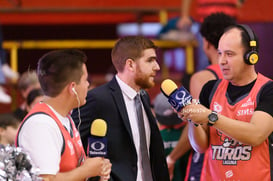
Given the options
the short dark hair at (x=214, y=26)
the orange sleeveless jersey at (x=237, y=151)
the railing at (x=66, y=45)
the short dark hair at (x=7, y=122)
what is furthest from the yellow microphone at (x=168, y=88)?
the railing at (x=66, y=45)

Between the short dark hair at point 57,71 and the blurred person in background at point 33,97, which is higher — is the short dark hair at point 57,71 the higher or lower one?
the higher one

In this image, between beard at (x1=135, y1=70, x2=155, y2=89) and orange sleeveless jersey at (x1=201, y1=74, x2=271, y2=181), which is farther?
beard at (x1=135, y1=70, x2=155, y2=89)

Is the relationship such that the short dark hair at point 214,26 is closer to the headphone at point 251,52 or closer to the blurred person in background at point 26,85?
the headphone at point 251,52

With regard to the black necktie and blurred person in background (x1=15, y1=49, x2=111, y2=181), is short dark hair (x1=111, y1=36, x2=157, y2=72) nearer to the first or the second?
the black necktie

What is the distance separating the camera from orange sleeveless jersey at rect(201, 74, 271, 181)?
5023mm

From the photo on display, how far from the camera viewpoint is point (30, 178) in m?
3.92

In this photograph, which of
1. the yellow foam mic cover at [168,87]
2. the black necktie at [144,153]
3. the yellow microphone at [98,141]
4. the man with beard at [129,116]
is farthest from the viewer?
the black necktie at [144,153]

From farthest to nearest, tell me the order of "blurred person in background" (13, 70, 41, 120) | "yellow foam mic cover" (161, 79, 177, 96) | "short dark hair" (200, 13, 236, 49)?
"blurred person in background" (13, 70, 41, 120), "short dark hair" (200, 13, 236, 49), "yellow foam mic cover" (161, 79, 177, 96)

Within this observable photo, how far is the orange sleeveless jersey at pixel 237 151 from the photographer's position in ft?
16.5

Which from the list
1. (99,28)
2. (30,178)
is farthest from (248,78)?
(99,28)

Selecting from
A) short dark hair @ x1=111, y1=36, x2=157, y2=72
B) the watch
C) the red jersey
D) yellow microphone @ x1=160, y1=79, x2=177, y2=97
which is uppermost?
short dark hair @ x1=111, y1=36, x2=157, y2=72

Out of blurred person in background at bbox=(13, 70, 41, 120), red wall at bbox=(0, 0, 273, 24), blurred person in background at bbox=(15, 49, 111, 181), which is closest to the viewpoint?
blurred person in background at bbox=(15, 49, 111, 181)

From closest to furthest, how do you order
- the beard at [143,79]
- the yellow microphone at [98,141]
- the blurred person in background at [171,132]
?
1. the yellow microphone at [98,141]
2. the beard at [143,79]
3. the blurred person in background at [171,132]

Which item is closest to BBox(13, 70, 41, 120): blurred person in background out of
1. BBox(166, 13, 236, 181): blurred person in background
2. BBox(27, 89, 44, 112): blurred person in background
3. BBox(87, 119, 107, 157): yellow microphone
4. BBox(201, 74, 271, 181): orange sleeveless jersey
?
BBox(27, 89, 44, 112): blurred person in background
